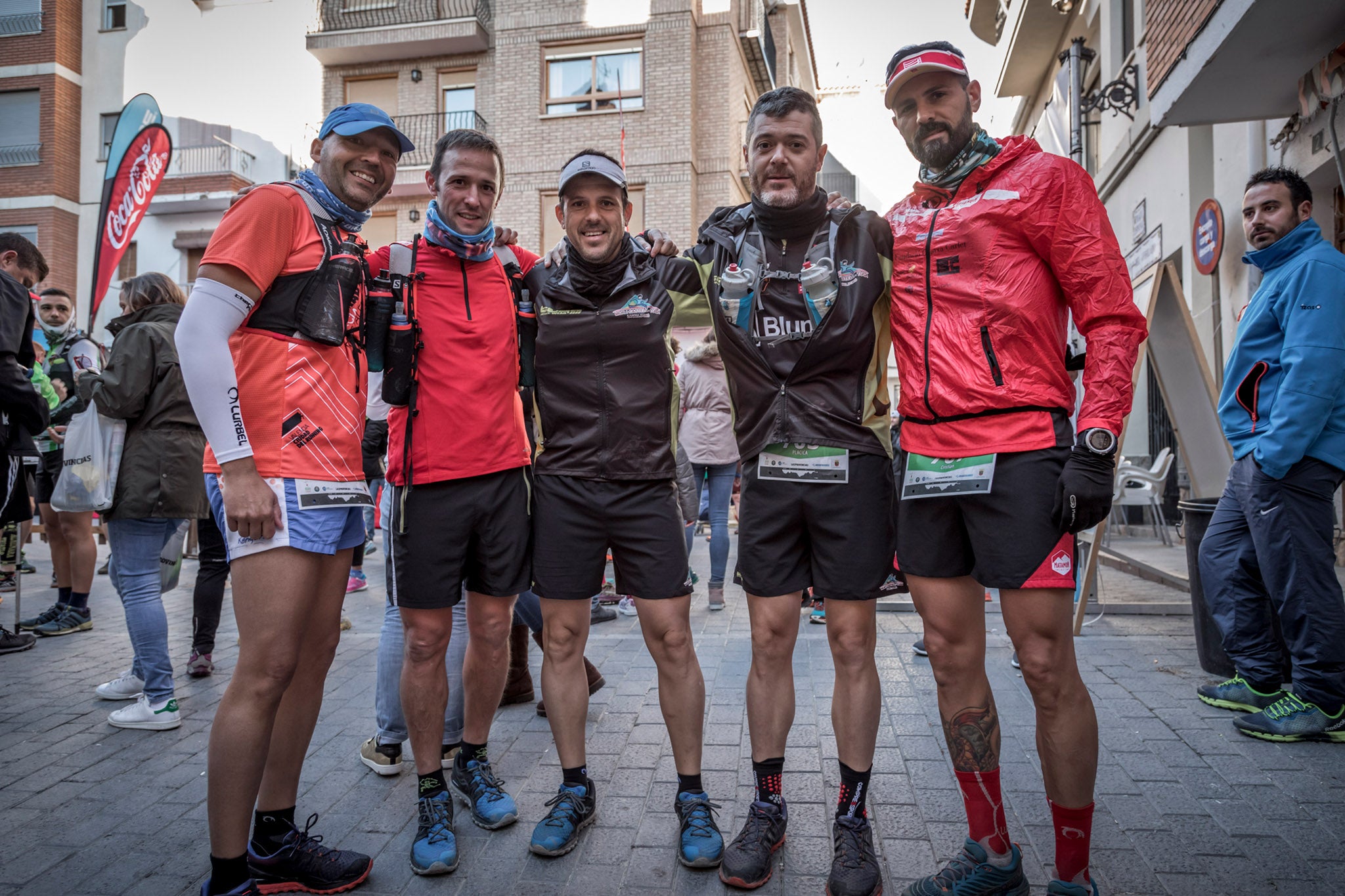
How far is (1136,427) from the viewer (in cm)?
1277

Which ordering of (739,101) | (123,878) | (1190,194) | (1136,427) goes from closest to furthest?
(123,878) < (1190,194) < (1136,427) < (739,101)

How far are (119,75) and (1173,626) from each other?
100ft

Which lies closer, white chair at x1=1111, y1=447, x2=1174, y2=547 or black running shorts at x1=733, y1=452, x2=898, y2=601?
black running shorts at x1=733, y1=452, x2=898, y2=601

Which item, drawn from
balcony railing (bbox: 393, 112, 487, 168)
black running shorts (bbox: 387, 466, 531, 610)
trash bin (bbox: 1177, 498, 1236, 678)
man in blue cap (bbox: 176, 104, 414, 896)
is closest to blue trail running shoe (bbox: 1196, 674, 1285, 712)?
trash bin (bbox: 1177, 498, 1236, 678)

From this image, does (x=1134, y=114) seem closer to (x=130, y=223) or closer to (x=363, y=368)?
(x=363, y=368)

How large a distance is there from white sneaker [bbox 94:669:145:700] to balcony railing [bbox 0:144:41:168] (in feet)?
87.3

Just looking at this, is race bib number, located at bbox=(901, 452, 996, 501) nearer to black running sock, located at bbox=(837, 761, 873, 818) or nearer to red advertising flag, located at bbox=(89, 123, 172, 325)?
black running sock, located at bbox=(837, 761, 873, 818)

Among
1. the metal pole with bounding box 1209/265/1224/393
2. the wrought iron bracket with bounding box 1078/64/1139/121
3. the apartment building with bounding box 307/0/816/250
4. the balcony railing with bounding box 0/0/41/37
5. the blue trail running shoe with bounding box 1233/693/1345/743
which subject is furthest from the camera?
the balcony railing with bounding box 0/0/41/37

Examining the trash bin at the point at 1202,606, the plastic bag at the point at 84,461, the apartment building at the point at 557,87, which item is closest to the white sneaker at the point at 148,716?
the plastic bag at the point at 84,461

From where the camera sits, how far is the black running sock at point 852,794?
2.60 metres

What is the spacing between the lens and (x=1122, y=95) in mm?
11125

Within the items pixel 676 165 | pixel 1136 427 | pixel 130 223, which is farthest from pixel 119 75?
pixel 1136 427

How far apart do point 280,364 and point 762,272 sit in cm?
154

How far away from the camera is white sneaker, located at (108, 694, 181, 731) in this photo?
13.3 feet
